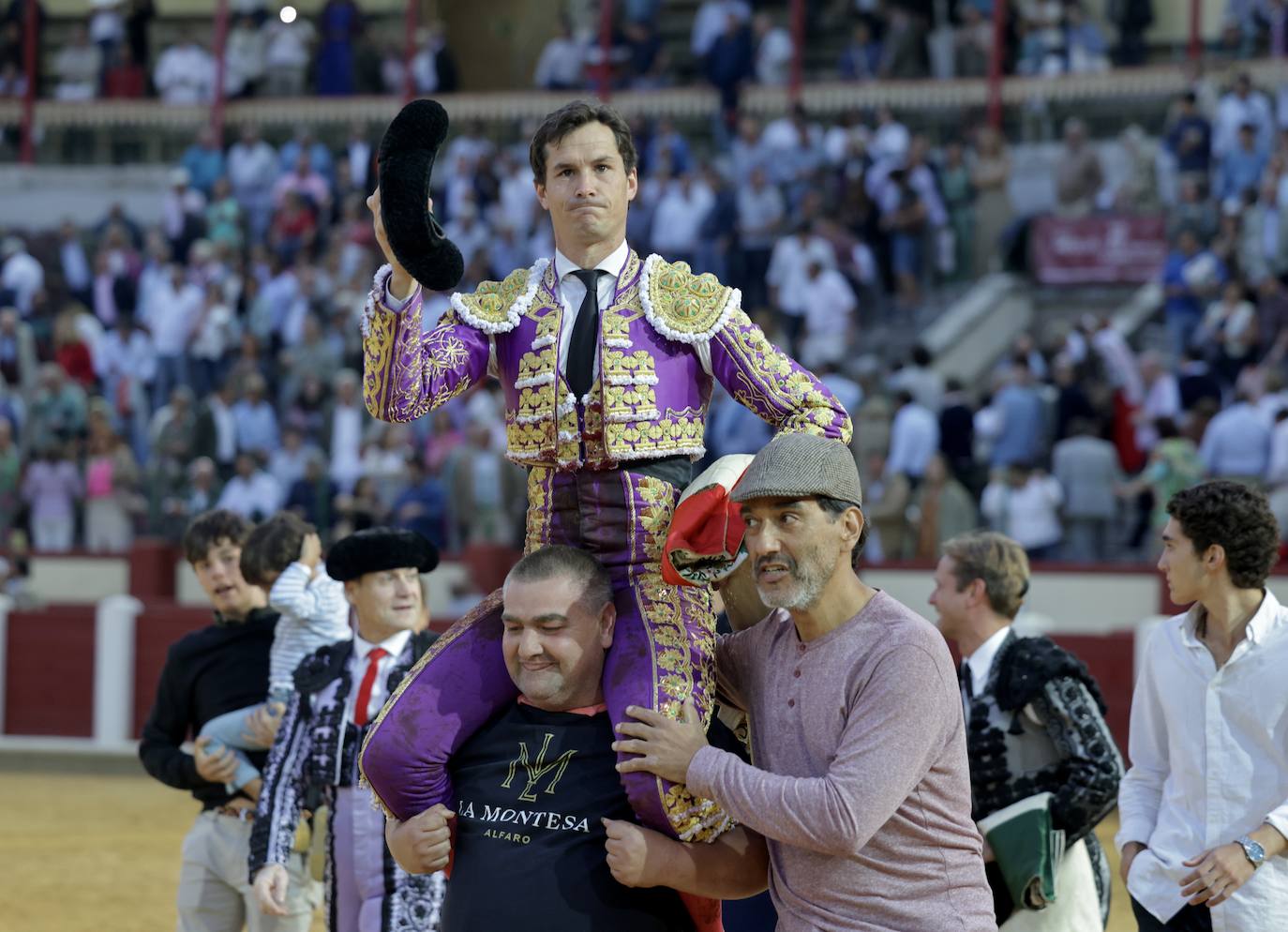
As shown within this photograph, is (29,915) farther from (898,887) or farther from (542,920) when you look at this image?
(898,887)

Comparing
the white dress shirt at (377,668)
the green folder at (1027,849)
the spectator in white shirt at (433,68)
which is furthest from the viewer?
the spectator in white shirt at (433,68)

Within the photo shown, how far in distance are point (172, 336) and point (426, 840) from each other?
12089mm

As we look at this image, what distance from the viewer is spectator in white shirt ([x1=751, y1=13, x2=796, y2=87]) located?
1781cm

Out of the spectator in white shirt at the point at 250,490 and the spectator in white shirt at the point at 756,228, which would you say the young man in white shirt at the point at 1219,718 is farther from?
the spectator in white shirt at the point at 756,228

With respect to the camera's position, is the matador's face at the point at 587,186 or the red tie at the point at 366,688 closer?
the matador's face at the point at 587,186

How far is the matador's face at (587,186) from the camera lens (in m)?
3.50

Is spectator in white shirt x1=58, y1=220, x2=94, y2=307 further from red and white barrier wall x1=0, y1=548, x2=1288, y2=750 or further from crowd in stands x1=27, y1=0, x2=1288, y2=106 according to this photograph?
red and white barrier wall x1=0, y1=548, x2=1288, y2=750

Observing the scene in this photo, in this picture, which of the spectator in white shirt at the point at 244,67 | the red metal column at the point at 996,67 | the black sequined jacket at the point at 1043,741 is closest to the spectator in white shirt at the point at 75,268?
the spectator in white shirt at the point at 244,67

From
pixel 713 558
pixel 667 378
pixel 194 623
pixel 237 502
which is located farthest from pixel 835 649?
pixel 237 502

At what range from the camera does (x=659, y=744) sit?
127 inches

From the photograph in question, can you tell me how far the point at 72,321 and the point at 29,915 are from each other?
904 centimetres

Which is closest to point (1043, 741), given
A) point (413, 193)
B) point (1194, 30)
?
point (413, 193)

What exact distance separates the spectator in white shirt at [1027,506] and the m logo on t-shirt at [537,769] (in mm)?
7686

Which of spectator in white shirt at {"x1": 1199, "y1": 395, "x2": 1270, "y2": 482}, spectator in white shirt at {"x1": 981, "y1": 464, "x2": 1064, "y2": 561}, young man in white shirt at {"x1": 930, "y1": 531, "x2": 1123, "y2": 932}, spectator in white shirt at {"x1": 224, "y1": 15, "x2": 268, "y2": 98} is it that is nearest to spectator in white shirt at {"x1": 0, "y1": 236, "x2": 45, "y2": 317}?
spectator in white shirt at {"x1": 224, "y1": 15, "x2": 268, "y2": 98}
